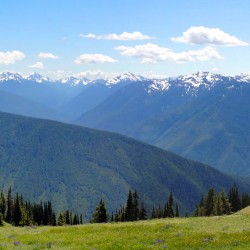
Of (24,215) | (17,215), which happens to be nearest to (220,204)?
(24,215)

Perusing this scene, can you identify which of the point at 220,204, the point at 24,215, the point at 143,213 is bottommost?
the point at 143,213

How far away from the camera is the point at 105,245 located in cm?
3297

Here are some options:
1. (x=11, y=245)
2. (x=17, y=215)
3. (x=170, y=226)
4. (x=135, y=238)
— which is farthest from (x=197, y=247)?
(x=17, y=215)

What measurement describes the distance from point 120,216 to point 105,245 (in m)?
109

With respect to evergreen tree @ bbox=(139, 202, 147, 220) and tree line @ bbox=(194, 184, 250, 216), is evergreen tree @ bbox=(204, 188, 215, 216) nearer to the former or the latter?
tree line @ bbox=(194, 184, 250, 216)

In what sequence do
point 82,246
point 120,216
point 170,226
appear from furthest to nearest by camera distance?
point 120,216 < point 170,226 < point 82,246

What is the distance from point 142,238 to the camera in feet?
116

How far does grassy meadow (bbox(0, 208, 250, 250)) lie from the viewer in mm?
31594

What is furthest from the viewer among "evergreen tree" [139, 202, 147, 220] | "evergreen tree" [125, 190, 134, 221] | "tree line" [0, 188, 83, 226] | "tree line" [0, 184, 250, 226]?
"evergreen tree" [139, 202, 147, 220]

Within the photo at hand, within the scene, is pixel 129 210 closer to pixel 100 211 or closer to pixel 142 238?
pixel 100 211

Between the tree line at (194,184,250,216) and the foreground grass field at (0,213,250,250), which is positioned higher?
the foreground grass field at (0,213,250,250)

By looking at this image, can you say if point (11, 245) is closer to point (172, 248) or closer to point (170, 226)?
point (172, 248)

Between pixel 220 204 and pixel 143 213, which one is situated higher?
pixel 220 204

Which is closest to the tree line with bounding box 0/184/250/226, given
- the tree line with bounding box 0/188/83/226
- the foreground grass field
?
the tree line with bounding box 0/188/83/226
